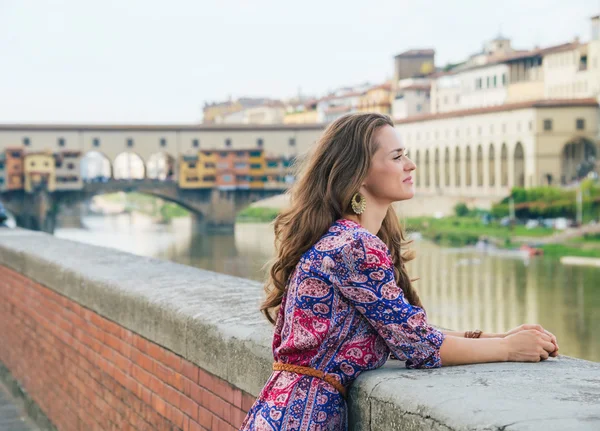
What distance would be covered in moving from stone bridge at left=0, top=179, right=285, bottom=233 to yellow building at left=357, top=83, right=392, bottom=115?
13.1m

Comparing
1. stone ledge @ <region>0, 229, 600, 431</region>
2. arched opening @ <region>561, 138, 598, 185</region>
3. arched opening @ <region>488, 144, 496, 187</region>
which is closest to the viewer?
→ stone ledge @ <region>0, 229, 600, 431</region>

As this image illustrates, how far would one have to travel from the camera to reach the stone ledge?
3.78 feet

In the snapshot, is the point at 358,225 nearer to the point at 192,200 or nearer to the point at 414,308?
the point at 414,308

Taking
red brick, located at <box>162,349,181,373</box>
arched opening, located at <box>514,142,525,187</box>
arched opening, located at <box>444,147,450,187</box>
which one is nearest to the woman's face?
red brick, located at <box>162,349,181,373</box>

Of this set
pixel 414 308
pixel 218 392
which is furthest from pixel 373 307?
pixel 218 392

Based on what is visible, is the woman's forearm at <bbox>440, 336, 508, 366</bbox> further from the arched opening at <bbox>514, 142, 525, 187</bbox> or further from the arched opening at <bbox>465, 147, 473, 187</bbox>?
the arched opening at <bbox>465, 147, 473, 187</bbox>

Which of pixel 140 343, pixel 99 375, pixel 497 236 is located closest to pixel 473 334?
pixel 140 343

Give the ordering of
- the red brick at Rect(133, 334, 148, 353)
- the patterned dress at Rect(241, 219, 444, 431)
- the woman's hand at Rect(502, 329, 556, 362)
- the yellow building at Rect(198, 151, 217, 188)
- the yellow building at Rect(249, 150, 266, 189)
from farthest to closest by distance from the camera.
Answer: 1. the yellow building at Rect(249, 150, 266, 189)
2. the yellow building at Rect(198, 151, 217, 188)
3. the red brick at Rect(133, 334, 148, 353)
4. the woman's hand at Rect(502, 329, 556, 362)
5. the patterned dress at Rect(241, 219, 444, 431)

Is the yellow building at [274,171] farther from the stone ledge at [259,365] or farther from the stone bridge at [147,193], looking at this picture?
the stone ledge at [259,365]

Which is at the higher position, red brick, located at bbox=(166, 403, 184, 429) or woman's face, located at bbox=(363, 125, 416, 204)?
Answer: woman's face, located at bbox=(363, 125, 416, 204)

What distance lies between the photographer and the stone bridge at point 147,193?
39.0 meters

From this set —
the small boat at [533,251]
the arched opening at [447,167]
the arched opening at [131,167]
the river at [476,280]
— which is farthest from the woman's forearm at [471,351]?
the arched opening at [131,167]

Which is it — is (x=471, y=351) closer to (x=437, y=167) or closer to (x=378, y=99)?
(x=437, y=167)

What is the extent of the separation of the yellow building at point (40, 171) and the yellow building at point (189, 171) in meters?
4.59
